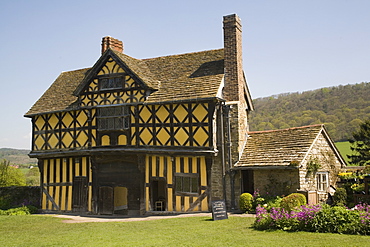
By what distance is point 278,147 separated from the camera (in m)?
18.6

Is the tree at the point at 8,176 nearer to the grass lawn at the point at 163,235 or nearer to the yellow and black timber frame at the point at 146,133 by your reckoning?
the yellow and black timber frame at the point at 146,133

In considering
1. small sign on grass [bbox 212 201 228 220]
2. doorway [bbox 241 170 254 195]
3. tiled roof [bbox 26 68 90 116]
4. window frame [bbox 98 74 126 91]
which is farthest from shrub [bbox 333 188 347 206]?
tiled roof [bbox 26 68 90 116]

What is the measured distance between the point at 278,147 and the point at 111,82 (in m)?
9.74

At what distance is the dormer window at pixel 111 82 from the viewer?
21.1m

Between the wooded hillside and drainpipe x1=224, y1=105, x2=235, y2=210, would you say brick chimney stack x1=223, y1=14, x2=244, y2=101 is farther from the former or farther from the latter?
the wooded hillside

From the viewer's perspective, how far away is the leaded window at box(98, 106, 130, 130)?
20766 mm

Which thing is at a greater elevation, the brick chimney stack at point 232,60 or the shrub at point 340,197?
the brick chimney stack at point 232,60

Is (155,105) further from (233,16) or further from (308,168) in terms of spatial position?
(308,168)

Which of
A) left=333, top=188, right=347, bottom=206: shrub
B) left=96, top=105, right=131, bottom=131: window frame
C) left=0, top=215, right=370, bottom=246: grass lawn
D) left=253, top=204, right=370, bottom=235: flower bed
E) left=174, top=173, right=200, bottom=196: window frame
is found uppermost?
left=96, top=105, right=131, bottom=131: window frame

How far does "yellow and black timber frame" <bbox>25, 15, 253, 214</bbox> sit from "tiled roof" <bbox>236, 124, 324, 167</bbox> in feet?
1.99

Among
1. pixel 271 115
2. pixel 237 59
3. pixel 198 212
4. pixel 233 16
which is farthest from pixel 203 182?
pixel 271 115

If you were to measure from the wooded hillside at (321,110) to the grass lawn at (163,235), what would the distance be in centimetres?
3491

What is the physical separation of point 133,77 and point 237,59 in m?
5.60

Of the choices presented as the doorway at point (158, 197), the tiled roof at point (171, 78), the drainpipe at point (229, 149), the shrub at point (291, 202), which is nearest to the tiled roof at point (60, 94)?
the tiled roof at point (171, 78)
